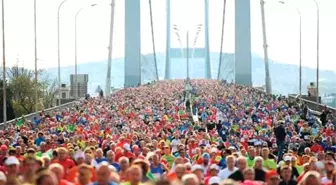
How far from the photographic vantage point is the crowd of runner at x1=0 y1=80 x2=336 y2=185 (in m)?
10.5

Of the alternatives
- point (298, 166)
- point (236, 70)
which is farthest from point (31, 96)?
point (298, 166)

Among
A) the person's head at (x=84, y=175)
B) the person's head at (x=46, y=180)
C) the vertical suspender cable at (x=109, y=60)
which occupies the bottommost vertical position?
the person's head at (x=84, y=175)

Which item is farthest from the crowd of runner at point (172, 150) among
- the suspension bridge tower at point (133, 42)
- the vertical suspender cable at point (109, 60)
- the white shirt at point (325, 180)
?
the suspension bridge tower at point (133, 42)

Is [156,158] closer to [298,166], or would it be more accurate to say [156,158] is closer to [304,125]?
[298,166]

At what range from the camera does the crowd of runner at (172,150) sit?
10.5m

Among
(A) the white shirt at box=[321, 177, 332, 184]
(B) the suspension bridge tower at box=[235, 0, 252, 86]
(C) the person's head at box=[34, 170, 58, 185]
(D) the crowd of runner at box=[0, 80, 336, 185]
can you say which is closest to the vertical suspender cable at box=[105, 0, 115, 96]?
(B) the suspension bridge tower at box=[235, 0, 252, 86]

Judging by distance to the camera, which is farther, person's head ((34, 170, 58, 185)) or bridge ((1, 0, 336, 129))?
bridge ((1, 0, 336, 129))

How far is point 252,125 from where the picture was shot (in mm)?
29844

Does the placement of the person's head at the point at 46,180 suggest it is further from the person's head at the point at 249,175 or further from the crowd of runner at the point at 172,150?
the person's head at the point at 249,175

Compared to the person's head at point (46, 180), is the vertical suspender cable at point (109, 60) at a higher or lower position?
higher

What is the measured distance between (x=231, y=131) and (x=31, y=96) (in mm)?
51642

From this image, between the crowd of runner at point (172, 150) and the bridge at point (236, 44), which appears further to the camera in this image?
the bridge at point (236, 44)

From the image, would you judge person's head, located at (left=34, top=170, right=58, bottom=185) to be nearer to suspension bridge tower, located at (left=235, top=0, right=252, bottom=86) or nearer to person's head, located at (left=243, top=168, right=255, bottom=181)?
person's head, located at (left=243, top=168, right=255, bottom=181)

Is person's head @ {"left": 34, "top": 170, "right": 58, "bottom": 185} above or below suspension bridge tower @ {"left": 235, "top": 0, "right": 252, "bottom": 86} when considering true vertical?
below
